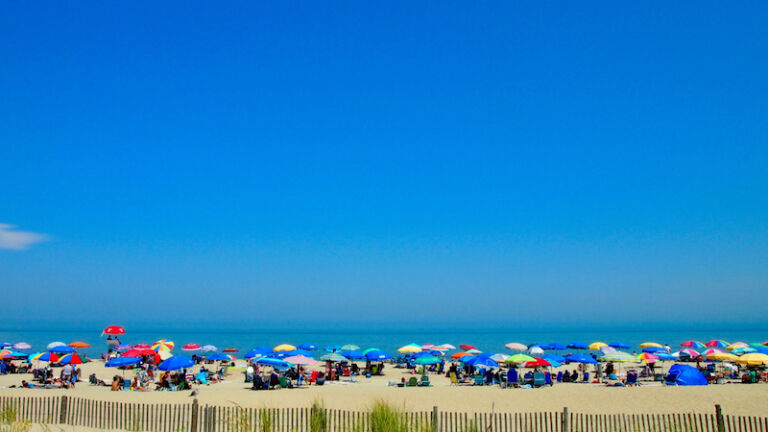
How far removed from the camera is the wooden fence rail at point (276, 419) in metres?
13.1

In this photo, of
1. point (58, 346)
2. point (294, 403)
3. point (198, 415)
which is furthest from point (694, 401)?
point (58, 346)

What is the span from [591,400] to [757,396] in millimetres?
5491

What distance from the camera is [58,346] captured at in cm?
3681

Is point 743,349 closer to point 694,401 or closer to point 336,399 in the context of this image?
point 694,401

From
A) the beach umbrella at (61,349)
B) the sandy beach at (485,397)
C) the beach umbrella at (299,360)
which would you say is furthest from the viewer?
the beach umbrella at (61,349)

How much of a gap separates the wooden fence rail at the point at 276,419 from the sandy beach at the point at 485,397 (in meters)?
3.71

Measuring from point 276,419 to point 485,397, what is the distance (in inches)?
399

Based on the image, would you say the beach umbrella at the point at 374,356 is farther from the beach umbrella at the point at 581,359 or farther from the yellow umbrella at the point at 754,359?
the yellow umbrella at the point at 754,359

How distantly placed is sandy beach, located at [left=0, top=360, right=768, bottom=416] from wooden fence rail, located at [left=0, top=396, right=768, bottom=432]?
3.71 metres

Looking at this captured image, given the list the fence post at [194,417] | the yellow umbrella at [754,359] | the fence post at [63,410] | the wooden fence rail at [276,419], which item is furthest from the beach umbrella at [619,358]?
the fence post at [63,410]

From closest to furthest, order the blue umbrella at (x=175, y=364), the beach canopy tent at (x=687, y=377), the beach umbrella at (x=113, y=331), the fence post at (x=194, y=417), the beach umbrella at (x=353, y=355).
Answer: the fence post at (x=194, y=417), the beach canopy tent at (x=687, y=377), the blue umbrella at (x=175, y=364), the beach umbrella at (x=353, y=355), the beach umbrella at (x=113, y=331)

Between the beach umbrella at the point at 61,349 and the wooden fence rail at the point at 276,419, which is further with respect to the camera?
the beach umbrella at the point at 61,349

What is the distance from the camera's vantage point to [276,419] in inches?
538

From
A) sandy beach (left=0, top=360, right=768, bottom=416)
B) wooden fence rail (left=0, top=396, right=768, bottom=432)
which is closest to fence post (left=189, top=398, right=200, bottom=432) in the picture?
wooden fence rail (left=0, top=396, right=768, bottom=432)
